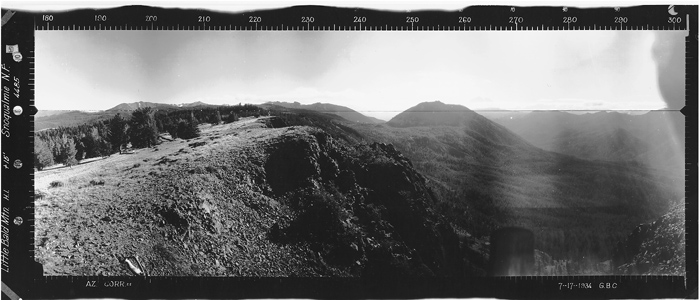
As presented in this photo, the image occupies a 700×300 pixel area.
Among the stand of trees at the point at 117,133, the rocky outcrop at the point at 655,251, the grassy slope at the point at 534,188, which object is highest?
the stand of trees at the point at 117,133

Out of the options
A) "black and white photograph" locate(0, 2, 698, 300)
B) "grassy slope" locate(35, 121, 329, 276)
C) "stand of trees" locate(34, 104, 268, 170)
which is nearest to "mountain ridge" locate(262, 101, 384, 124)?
"black and white photograph" locate(0, 2, 698, 300)

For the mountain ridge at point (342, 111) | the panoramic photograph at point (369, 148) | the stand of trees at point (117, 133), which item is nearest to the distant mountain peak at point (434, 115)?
the panoramic photograph at point (369, 148)

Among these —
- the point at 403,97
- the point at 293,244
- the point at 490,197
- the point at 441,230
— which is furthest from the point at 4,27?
the point at 490,197

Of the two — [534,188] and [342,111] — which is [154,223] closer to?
[342,111]

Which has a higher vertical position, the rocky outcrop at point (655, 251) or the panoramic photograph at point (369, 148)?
the panoramic photograph at point (369, 148)

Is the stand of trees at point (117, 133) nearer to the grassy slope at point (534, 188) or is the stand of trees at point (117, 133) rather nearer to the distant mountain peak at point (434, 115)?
the distant mountain peak at point (434, 115)

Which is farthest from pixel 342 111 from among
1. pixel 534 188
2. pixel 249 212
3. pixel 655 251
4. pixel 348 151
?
pixel 655 251
